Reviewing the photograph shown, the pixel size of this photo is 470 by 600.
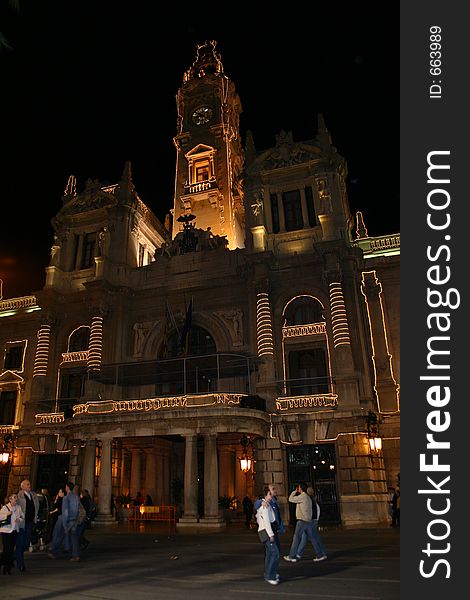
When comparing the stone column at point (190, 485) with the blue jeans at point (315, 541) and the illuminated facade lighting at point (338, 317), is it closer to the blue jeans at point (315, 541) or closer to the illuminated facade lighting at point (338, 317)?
the illuminated facade lighting at point (338, 317)

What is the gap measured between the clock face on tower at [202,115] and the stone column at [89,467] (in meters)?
34.0

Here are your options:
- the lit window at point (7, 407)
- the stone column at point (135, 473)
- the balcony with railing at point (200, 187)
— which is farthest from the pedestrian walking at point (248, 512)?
the balcony with railing at point (200, 187)

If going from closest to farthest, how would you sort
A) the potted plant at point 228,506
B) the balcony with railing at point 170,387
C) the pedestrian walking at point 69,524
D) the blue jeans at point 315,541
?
the blue jeans at point 315,541, the pedestrian walking at point 69,524, the balcony with railing at point 170,387, the potted plant at point 228,506

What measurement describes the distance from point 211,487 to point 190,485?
1.15m

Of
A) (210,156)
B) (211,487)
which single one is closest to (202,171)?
(210,156)

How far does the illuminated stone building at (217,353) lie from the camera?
2817 centimetres

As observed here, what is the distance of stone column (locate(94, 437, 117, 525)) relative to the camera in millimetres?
27156

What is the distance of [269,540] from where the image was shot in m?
10.9

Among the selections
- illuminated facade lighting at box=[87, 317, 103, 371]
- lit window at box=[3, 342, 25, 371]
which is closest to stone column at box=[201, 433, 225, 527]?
illuminated facade lighting at box=[87, 317, 103, 371]

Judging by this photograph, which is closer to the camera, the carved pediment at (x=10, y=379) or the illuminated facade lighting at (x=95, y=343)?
the illuminated facade lighting at (x=95, y=343)

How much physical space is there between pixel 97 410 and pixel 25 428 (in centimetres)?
941

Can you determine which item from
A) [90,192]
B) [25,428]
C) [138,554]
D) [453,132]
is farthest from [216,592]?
[90,192]

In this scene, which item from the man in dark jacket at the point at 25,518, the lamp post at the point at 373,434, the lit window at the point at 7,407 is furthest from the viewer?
the lit window at the point at 7,407

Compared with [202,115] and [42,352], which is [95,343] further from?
[202,115]
